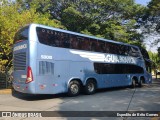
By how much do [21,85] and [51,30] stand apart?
3.24m

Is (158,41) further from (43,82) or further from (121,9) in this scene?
(43,82)

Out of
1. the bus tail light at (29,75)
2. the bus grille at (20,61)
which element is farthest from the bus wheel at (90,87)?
the bus grille at (20,61)

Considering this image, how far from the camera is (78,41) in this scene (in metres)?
15.2

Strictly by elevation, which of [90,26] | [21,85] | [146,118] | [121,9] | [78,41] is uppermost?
[121,9]

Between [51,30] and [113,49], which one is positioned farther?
[113,49]

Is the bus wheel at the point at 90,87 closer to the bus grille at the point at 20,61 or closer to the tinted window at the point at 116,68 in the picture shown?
the tinted window at the point at 116,68

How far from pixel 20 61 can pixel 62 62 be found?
7.34ft

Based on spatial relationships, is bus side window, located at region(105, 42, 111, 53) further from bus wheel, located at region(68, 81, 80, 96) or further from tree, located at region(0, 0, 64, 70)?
tree, located at region(0, 0, 64, 70)

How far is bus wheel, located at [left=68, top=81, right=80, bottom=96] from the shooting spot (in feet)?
47.6

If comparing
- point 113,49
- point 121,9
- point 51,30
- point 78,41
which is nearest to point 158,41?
point 121,9

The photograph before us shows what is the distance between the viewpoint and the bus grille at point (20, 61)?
Result: 12.9 metres

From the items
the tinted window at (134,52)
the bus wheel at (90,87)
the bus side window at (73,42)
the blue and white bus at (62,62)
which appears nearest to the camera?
the blue and white bus at (62,62)

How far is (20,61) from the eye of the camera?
43.5 ft

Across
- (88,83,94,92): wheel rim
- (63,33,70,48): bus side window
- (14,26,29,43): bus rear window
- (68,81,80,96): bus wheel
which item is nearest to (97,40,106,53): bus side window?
(88,83,94,92): wheel rim
